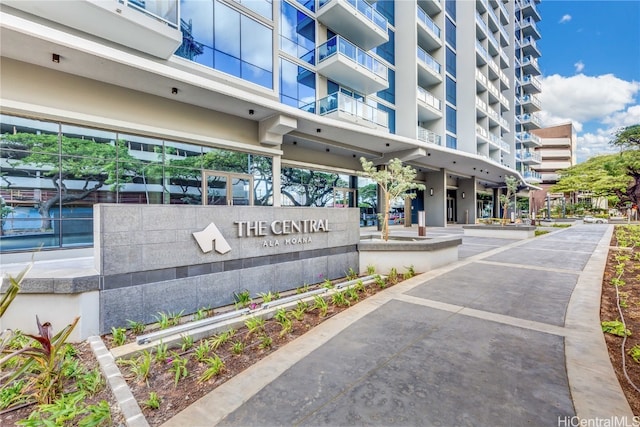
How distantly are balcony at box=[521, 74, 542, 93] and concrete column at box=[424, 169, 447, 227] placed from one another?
30.0m

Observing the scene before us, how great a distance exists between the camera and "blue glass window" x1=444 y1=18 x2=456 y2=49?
2658 cm

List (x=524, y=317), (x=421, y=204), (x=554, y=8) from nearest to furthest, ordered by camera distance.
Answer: (x=524, y=317) < (x=421, y=204) < (x=554, y=8)

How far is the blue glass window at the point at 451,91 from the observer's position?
1043 inches

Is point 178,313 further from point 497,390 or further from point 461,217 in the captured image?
point 461,217

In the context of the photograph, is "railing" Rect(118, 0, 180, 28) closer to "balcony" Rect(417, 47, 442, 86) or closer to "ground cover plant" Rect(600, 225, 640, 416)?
"ground cover plant" Rect(600, 225, 640, 416)

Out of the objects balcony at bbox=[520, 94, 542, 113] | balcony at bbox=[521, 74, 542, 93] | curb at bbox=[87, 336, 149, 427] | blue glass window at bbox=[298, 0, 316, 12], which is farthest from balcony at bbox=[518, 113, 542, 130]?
curb at bbox=[87, 336, 149, 427]

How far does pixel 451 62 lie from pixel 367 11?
1374 cm

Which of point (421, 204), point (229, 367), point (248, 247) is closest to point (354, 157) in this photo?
point (421, 204)

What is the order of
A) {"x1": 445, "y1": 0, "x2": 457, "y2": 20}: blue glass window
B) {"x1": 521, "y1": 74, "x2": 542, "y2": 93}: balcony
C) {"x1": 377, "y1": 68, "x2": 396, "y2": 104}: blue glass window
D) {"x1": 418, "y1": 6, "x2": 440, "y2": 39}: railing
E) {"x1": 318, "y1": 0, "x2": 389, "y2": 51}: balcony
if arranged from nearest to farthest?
{"x1": 318, "y1": 0, "x2": 389, "y2": 51}: balcony
{"x1": 377, "y1": 68, "x2": 396, "y2": 104}: blue glass window
{"x1": 418, "y1": 6, "x2": 440, "y2": 39}: railing
{"x1": 445, "y1": 0, "x2": 457, "y2": 20}: blue glass window
{"x1": 521, "y1": 74, "x2": 542, "y2": 93}: balcony

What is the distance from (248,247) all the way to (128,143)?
6.66 metres

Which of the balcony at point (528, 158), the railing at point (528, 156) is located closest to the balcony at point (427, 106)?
the balcony at point (528, 158)

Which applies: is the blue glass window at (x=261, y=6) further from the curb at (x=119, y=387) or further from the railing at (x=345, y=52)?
the curb at (x=119, y=387)

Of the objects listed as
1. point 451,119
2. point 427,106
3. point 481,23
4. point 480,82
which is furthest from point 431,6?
point 451,119

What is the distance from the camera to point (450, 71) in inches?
1053
